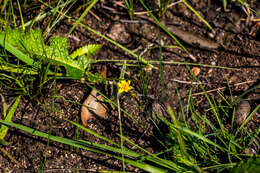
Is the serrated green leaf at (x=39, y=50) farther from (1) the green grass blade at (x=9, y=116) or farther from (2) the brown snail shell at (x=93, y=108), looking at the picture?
(1) the green grass blade at (x=9, y=116)

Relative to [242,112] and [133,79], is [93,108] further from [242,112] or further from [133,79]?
[242,112]

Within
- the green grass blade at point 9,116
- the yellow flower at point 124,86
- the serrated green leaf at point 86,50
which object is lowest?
the green grass blade at point 9,116

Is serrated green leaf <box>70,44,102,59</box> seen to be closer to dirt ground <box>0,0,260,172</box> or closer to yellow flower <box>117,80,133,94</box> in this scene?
dirt ground <box>0,0,260,172</box>

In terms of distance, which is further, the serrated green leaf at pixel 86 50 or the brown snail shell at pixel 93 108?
the serrated green leaf at pixel 86 50

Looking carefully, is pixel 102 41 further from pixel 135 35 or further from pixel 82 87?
pixel 82 87

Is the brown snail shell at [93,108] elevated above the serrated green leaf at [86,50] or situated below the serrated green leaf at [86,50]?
below

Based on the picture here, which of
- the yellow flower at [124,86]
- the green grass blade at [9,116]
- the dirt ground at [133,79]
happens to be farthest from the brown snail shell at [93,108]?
the green grass blade at [9,116]

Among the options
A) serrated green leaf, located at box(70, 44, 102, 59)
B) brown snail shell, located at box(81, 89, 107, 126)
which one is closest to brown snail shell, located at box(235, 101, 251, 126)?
brown snail shell, located at box(81, 89, 107, 126)
